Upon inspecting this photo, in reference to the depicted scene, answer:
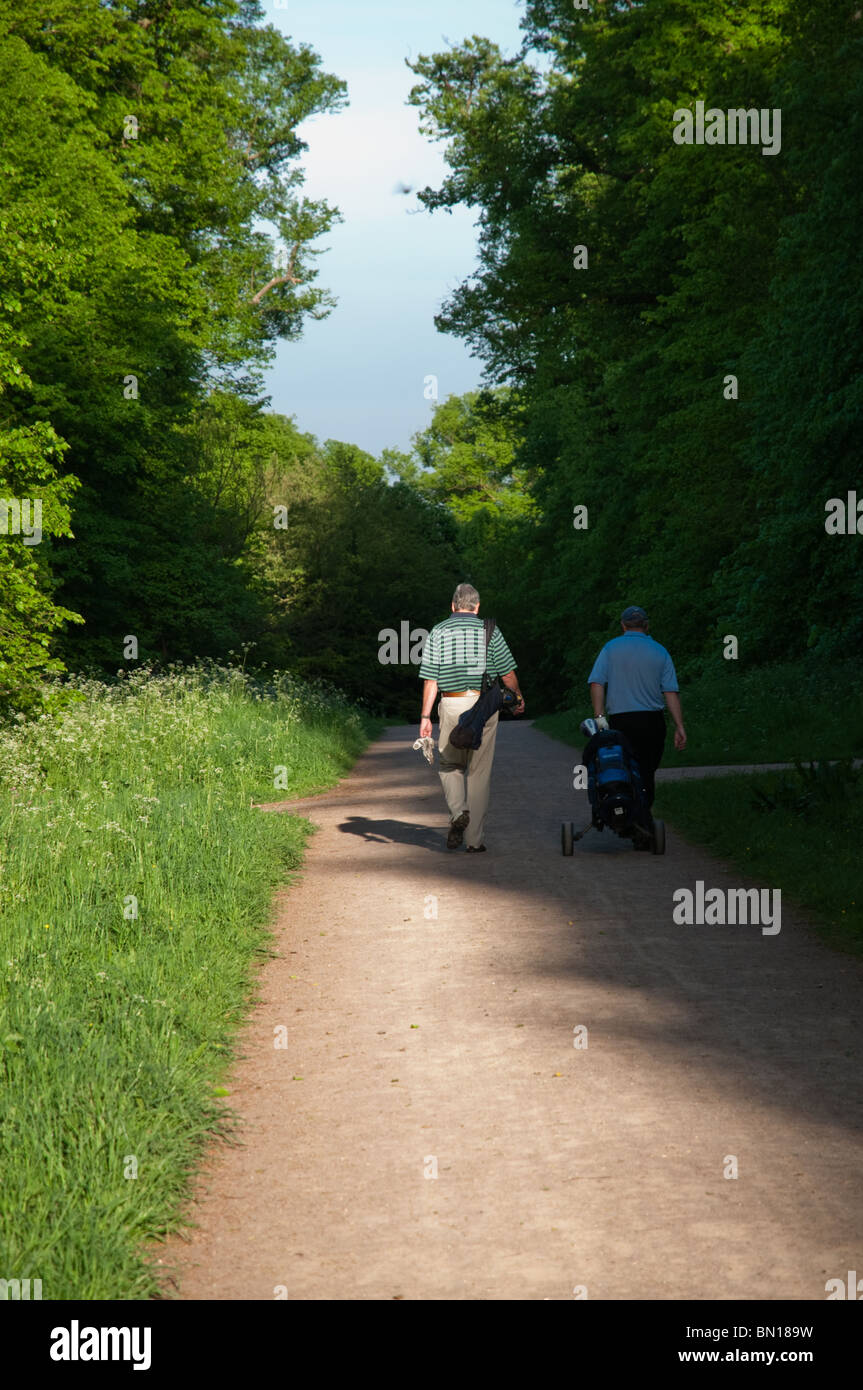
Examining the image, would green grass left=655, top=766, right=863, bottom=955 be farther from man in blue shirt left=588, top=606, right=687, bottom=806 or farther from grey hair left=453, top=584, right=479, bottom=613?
grey hair left=453, top=584, right=479, bottom=613

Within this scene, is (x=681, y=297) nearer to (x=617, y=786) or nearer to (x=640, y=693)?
(x=640, y=693)

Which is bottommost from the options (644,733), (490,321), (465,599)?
(644,733)

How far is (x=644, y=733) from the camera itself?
1145cm

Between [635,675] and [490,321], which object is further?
[490,321]

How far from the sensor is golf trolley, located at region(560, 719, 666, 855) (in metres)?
11.0

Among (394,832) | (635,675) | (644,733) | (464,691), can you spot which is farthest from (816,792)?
(394,832)

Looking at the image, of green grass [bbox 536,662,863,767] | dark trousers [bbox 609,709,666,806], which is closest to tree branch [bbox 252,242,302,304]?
green grass [bbox 536,662,863,767]

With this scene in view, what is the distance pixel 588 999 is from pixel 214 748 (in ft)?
34.1

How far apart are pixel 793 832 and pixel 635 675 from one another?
1.86 m

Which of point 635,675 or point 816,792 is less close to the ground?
point 635,675

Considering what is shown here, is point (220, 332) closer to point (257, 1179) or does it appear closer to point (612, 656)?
point (612, 656)

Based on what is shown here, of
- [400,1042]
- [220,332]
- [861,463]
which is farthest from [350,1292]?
[220,332]

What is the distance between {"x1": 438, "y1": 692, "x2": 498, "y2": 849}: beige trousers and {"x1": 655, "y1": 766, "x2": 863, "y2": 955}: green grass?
6.57ft
